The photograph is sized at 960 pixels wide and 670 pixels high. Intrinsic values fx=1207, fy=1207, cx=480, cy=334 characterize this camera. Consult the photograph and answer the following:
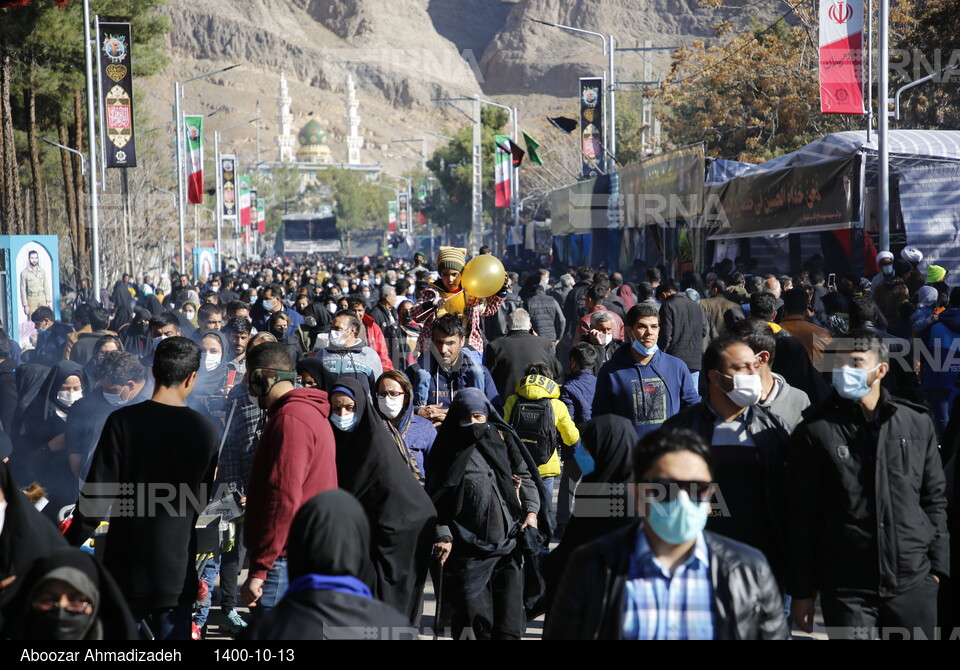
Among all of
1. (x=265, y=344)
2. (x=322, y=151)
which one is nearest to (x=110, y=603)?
(x=265, y=344)

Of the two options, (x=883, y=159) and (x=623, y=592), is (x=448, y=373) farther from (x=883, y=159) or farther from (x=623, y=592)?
(x=883, y=159)

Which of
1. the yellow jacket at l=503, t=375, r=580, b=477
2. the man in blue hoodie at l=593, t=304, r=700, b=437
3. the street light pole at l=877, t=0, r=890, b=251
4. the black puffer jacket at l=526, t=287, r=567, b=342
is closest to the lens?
the man in blue hoodie at l=593, t=304, r=700, b=437

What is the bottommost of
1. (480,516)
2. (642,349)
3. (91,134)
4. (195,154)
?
(480,516)

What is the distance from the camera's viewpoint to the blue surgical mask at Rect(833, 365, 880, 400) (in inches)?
180

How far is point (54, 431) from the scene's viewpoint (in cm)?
728

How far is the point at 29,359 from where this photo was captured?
1212 cm

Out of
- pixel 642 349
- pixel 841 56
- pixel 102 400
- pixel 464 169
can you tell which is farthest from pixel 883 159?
pixel 464 169

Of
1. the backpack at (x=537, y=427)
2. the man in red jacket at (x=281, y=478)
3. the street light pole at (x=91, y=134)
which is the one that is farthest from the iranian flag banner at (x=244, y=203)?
the man in red jacket at (x=281, y=478)

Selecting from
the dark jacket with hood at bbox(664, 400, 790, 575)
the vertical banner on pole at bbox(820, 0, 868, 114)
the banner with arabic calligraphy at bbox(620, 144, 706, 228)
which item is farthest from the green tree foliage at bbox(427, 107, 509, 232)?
the dark jacket with hood at bbox(664, 400, 790, 575)

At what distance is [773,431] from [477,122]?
163 feet

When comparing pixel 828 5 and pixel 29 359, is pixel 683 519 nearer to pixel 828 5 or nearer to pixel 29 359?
pixel 29 359

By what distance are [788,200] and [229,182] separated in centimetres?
3519

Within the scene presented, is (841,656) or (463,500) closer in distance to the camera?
(841,656)

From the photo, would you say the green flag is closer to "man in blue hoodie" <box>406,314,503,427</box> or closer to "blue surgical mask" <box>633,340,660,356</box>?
"man in blue hoodie" <box>406,314,503,427</box>
